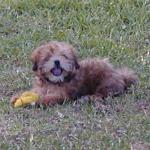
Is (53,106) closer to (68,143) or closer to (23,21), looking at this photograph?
(68,143)

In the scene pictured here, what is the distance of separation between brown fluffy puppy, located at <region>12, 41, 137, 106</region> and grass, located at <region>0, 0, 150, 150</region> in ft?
0.46

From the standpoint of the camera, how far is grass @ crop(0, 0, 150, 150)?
6.75 metres

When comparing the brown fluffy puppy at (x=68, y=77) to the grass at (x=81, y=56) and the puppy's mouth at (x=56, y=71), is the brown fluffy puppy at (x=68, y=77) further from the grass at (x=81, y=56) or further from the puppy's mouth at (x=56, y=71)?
the grass at (x=81, y=56)

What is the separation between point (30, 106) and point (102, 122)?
2.75 ft

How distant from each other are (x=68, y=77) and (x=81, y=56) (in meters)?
1.79

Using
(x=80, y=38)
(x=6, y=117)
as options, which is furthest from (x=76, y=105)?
(x=80, y=38)

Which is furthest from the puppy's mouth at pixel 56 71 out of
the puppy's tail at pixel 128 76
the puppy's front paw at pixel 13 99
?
the puppy's tail at pixel 128 76

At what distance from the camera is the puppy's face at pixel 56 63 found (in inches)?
297

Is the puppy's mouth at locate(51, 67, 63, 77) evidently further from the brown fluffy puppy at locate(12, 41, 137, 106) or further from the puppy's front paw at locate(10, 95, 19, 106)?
the puppy's front paw at locate(10, 95, 19, 106)

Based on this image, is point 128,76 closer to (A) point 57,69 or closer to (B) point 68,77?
(B) point 68,77

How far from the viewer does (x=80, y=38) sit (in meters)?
10.2

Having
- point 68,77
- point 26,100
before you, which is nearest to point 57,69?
point 68,77

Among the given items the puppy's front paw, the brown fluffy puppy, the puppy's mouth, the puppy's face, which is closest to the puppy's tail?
the brown fluffy puppy

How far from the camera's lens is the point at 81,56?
945 centimetres
